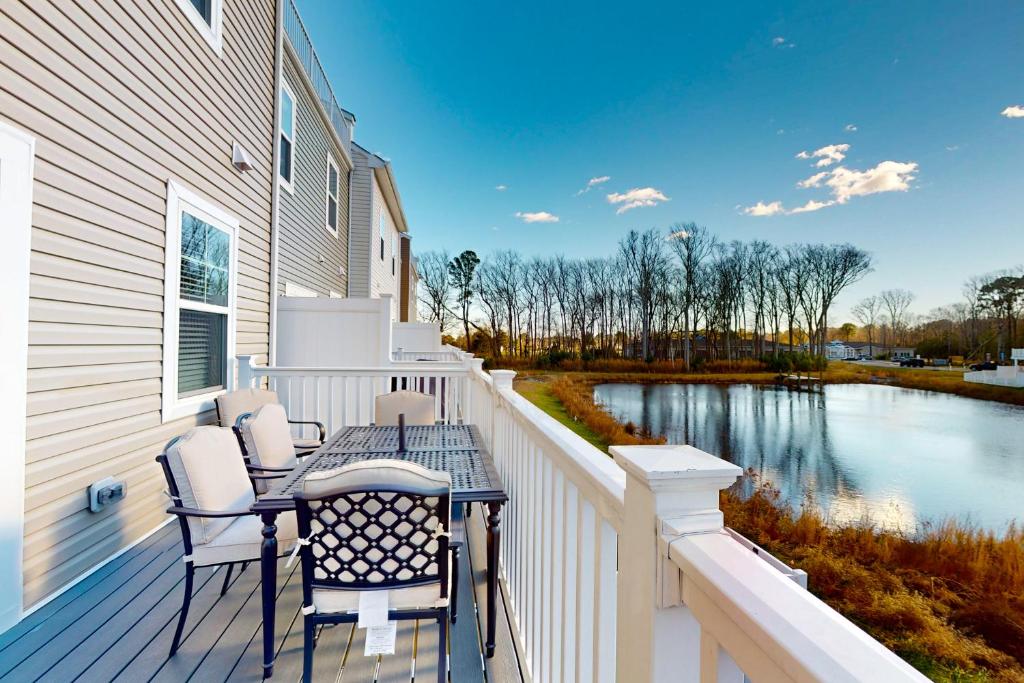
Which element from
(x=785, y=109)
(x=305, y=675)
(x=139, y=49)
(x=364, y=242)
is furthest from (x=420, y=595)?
(x=785, y=109)

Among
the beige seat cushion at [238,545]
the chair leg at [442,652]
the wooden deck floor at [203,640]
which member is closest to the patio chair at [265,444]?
the beige seat cushion at [238,545]

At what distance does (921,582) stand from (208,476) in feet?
24.3

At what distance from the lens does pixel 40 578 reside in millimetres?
2359

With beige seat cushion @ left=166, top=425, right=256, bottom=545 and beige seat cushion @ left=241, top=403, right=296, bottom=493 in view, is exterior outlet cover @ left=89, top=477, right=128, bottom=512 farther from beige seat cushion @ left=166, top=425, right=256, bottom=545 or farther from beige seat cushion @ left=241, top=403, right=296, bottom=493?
beige seat cushion @ left=166, top=425, right=256, bottom=545

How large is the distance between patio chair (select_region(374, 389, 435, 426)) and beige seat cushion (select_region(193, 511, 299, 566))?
5.93 ft

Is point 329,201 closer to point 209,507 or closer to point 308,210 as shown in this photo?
point 308,210

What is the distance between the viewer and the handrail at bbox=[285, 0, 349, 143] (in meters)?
6.46

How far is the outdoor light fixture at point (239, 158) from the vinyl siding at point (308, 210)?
1.57m

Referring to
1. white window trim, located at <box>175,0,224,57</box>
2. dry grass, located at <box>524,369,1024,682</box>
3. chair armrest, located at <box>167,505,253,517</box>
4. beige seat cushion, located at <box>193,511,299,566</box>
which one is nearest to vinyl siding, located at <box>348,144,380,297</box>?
white window trim, located at <box>175,0,224,57</box>

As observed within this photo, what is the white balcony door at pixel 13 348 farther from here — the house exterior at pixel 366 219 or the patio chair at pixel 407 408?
the house exterior at pixel 366 219

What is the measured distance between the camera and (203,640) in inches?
83.7

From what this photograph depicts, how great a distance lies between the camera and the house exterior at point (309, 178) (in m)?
6.41

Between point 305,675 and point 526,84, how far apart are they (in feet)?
65.1

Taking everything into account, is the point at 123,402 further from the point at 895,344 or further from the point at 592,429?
the point at 895,344
